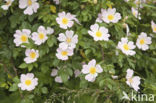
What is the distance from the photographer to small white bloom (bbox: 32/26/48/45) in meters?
1.94

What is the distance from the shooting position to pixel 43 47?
1.95 metres

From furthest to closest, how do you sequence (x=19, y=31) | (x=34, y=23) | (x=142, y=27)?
(x=142, y=27) → (x=34, y=23) → (x=19, y=31)

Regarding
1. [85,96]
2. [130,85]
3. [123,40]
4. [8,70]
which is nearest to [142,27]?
[123,40]

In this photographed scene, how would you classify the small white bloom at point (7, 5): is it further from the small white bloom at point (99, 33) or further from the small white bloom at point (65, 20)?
the small white bloom at point (99, 33)

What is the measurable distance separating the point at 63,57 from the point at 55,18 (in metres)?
0.34

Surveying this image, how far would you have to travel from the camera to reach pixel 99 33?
76.4 inches

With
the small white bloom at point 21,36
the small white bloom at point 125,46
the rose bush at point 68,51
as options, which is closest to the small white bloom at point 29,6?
the rose bush at point 68,51

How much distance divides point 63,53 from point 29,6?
54 centimetres

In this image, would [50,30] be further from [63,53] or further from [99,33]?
[99,33]

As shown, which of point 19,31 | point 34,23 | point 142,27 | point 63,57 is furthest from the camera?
point 142,27

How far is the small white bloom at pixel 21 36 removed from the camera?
6.64ft

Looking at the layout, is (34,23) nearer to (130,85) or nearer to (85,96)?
(85,96)

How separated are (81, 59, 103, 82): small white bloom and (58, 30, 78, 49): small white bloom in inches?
7.5

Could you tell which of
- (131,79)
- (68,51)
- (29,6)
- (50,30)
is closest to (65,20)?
(50,30)
